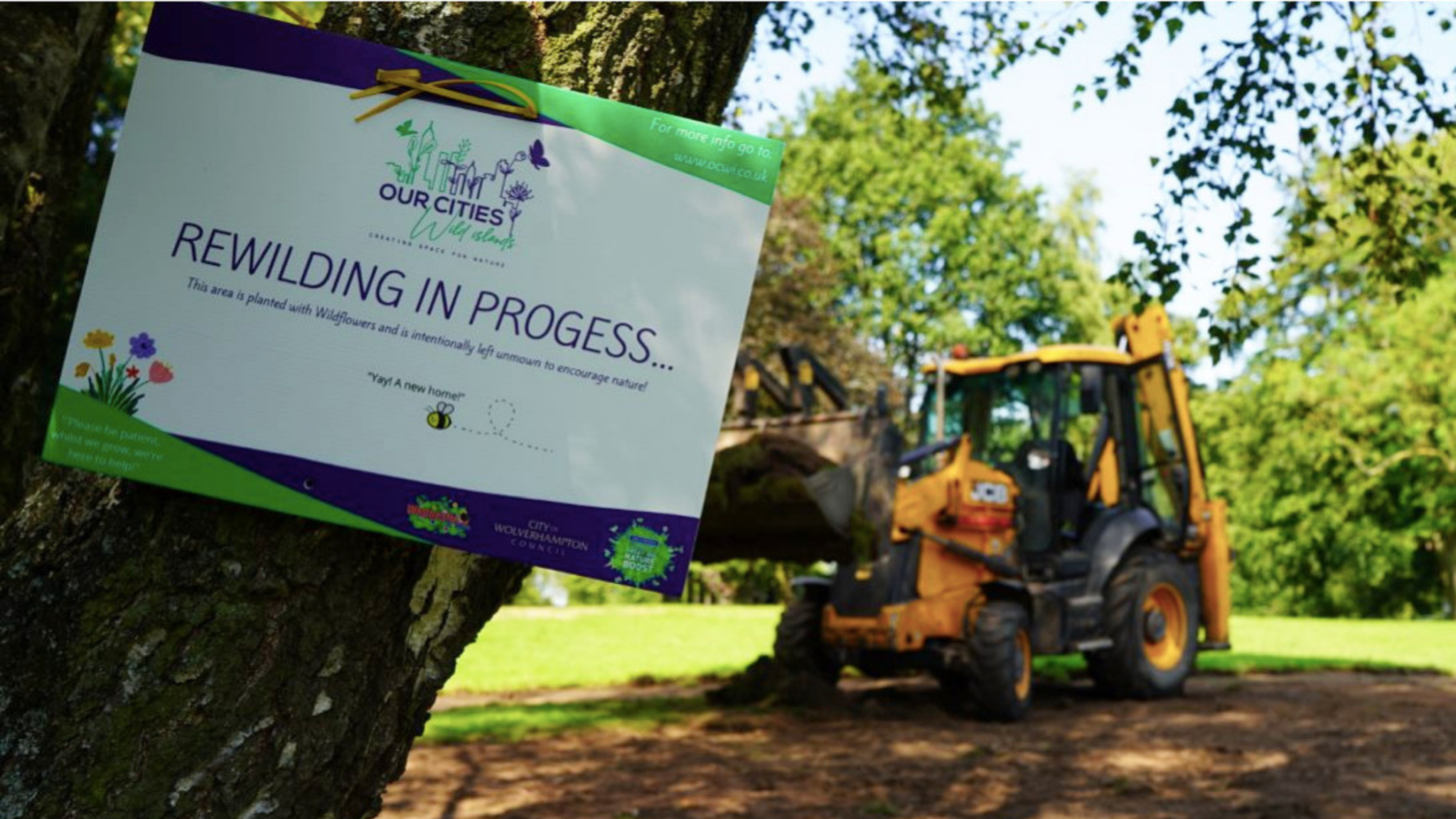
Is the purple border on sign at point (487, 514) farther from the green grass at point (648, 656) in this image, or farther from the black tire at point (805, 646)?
the black tire at point (805, 646)

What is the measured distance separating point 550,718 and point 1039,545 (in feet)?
13.5

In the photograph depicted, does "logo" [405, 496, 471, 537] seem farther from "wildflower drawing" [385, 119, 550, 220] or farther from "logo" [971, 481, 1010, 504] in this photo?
"logo" [971, 481, 1010, 504]

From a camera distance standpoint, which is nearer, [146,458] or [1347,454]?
[146,458]

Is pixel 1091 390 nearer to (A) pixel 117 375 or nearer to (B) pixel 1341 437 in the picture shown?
(A) pixel 117 375

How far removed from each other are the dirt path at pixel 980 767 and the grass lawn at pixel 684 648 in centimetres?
325

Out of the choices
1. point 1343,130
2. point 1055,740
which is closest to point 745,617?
point 1055,740

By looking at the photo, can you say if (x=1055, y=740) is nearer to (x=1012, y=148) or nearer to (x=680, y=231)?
(x=680, y=231)

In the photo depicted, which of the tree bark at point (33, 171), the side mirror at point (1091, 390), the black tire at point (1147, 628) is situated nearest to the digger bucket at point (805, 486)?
the side mirror at point (1091, 390)

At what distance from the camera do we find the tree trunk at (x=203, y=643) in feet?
6.28

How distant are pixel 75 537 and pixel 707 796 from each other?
501 centimetres

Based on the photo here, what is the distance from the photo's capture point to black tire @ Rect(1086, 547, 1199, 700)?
10500mm

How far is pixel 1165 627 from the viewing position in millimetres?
11250

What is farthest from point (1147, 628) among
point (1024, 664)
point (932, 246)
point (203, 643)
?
point (932, 246)

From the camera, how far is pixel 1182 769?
7512 mm
